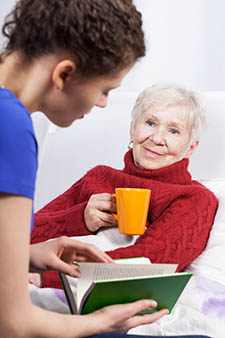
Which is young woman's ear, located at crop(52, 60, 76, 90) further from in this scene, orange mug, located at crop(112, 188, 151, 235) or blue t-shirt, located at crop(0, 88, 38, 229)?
orange mug, located at crop(112, 188, 151, 235)

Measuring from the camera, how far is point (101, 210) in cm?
172

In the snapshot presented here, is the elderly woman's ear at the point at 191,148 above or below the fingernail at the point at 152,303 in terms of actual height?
above

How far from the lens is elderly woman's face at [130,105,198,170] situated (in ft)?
6.06

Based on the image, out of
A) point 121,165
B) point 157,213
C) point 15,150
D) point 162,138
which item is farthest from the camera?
point 121,165

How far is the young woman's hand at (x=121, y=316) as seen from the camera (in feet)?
3.25

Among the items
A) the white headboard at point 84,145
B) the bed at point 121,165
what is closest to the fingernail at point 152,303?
the bed at point 121,165

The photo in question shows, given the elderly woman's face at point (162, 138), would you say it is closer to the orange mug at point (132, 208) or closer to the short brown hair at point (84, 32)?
the orange mug at point (132, 208)

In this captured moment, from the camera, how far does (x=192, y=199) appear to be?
171cm

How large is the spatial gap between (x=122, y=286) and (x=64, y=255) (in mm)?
246

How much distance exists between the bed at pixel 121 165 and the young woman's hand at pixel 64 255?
0.80 ft

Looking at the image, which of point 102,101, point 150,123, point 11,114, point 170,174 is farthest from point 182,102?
point 11,114

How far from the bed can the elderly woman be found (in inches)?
2.5

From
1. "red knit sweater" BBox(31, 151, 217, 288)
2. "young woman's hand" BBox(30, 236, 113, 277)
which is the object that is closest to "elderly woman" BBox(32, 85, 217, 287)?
"red knit sweater" BBox(31, 151, 217, 288)

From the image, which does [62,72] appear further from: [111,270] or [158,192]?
[158,192]
